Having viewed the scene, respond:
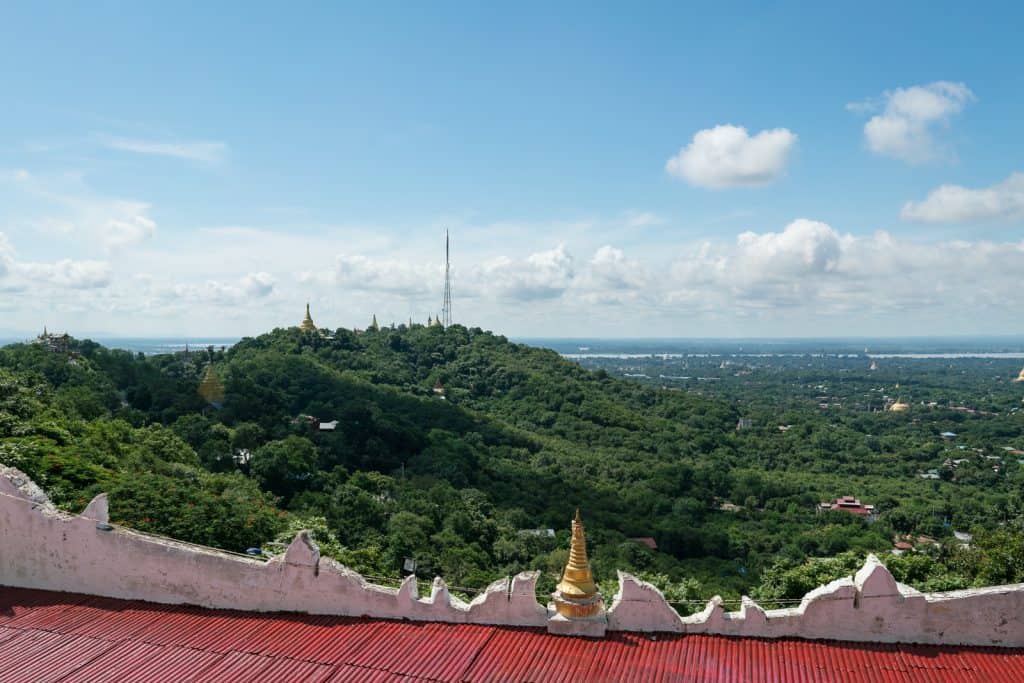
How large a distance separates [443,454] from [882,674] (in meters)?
40.4

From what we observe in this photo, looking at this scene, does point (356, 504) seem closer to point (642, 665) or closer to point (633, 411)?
point (642, 665)

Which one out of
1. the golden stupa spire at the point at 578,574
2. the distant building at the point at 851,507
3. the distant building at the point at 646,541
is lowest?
the distant building at the point at 851,507

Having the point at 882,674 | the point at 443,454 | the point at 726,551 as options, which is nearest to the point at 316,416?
the point at 443,454

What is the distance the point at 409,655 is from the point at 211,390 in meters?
42.8

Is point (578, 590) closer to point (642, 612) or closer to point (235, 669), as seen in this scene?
point (642, 612)

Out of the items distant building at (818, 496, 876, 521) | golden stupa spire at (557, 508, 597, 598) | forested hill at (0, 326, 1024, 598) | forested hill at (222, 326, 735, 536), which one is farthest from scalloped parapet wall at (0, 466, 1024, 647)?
distant building at (818, 496, 876, 521)

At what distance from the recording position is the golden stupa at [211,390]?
155 feet

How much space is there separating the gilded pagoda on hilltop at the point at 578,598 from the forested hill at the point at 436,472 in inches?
370

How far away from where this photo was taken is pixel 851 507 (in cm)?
5259

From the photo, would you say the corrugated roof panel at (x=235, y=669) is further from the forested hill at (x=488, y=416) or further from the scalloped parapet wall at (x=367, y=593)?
the forested hill at (x=488, y=416)

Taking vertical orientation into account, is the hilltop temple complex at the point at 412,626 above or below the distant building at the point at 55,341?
below

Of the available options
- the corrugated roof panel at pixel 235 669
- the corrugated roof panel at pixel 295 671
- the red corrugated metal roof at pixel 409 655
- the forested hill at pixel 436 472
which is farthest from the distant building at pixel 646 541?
the corrugated roof panel at pixel 235 669

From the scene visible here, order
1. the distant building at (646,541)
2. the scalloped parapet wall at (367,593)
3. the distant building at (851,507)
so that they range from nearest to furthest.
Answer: the scalloped parapet wall at (367,593), the distant building at (646,541), the distant building at (851,507)

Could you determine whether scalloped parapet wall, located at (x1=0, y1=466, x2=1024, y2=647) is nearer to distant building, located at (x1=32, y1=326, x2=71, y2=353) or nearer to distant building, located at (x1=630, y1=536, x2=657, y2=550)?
distant building, located at (x1=630, y1=536, x2=657, y2=550)
